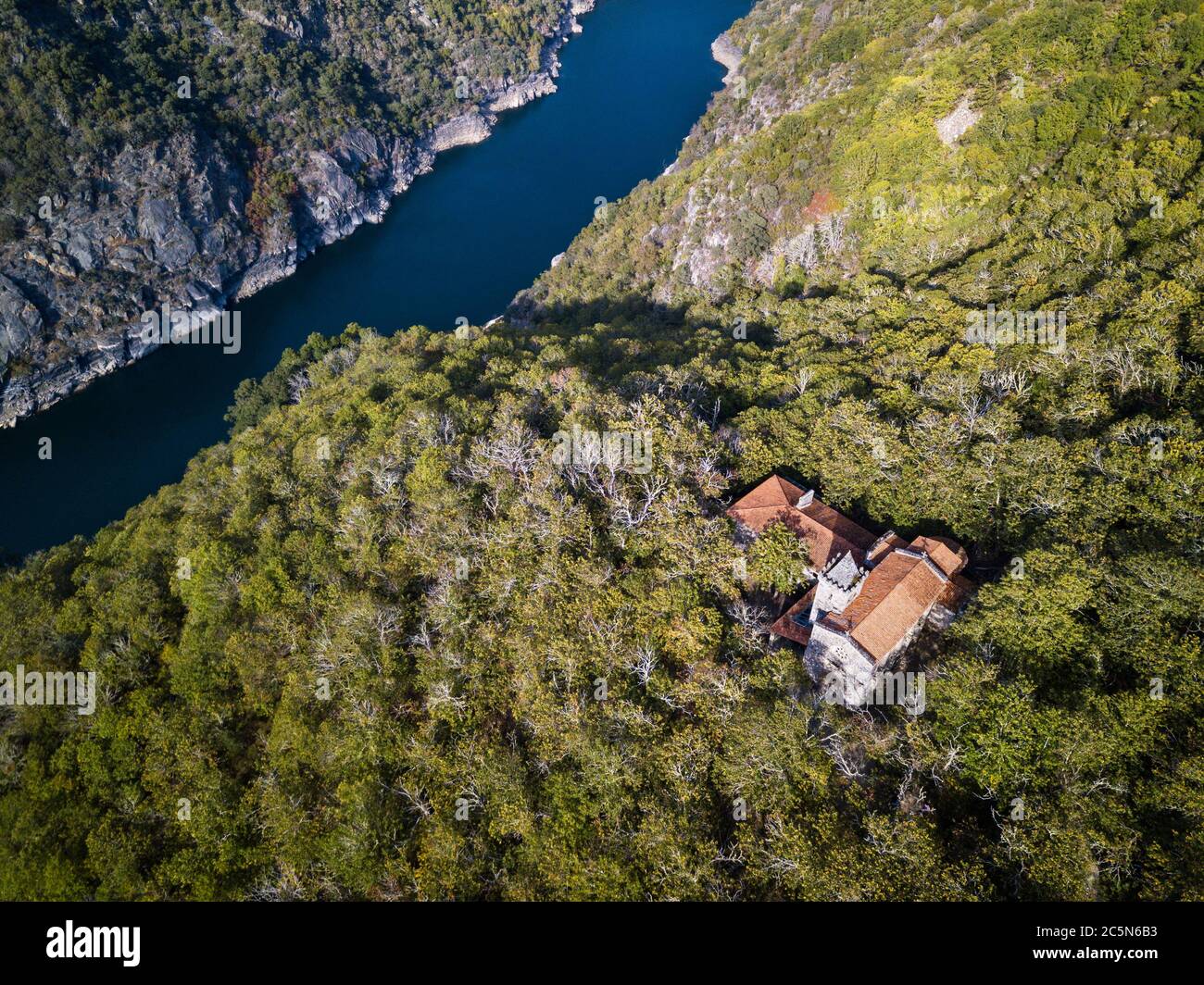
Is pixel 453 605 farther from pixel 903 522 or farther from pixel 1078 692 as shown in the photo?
pixel 1078 692

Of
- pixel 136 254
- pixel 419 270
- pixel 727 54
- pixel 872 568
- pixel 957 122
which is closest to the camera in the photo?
pixel 872 568

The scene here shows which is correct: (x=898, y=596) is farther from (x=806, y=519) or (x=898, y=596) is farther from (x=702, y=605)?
(x=702, y=605)

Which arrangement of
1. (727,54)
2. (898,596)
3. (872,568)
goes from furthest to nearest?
(727,54), (872,568), (898,596)

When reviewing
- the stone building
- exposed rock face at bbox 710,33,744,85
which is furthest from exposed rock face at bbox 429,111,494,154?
the stone building

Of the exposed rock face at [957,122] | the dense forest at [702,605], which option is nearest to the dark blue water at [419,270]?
the dense forest at [702,605]

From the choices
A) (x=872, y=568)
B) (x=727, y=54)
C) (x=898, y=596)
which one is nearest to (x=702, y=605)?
(x=872, y=568)

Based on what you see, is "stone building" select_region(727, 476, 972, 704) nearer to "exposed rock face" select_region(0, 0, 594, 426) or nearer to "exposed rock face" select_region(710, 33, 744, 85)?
"exposed rock face" select_region(0, 0, 594, 426)
